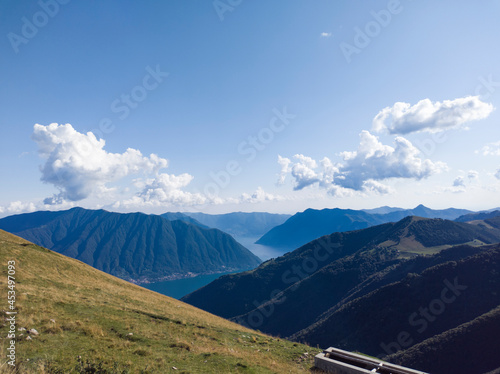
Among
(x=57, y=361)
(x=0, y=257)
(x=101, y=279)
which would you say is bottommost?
(x=57, y=361)

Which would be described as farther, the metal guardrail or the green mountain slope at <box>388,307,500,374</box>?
the green mountain slope at <box>388,307,500,374</box>

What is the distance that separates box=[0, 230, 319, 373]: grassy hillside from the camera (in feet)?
41.8

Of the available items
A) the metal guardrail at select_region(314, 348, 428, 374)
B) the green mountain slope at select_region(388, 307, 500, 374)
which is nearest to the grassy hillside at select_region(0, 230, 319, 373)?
the metal guardrail at select_region(314, 348, 428, 374)

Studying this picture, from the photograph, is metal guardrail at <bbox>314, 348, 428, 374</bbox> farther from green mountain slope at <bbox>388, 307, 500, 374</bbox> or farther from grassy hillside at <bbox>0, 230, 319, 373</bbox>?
green mountain slope at <bbox>388, 307, 500, 374</bbox>

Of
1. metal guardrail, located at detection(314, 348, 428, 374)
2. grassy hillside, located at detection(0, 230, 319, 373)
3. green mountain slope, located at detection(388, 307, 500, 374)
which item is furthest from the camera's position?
green mountain slope, located at detection(388, 307, 500, 374)

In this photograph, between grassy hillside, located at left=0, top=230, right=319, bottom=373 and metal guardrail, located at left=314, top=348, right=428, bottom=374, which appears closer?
grassy hillside, located at left=0, top=230, right=319, bottom=373

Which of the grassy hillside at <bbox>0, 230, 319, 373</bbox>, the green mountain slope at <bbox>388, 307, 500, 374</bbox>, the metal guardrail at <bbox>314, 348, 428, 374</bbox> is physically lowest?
the green mountain slope at <bbox>388, 307, 500, 374</bbox>

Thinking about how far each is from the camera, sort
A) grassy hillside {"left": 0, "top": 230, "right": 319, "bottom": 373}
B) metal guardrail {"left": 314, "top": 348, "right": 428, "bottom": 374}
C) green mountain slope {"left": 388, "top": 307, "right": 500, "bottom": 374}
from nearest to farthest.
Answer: grassy hillside {"left": 0, "top": 230, "right": 319, "bottom": 373} < metal guardrail {"left": 314, "top": 348, "right": 428, "bottom": 374} < green mountain slope {"left": 388, "top": 307, "right": 500, "bottom": 374}

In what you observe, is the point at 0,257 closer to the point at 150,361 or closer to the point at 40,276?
the point at 40,276

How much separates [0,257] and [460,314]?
160m

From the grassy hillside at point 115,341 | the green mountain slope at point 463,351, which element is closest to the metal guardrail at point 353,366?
the grassy hillside at point 115,341

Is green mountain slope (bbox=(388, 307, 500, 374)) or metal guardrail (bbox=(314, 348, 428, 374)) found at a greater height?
metal guardrail (bbox=(314, 348, 428, 374))

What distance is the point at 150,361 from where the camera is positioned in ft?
46.4

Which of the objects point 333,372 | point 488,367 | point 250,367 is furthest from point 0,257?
point 488,367
